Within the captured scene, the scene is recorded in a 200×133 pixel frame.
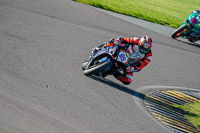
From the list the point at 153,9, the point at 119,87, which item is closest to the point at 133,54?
the point at 119,87

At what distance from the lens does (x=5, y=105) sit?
233 inches

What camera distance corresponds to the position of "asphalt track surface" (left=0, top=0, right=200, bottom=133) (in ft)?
20.2

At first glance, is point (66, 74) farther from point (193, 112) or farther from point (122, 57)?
point (193, 112)

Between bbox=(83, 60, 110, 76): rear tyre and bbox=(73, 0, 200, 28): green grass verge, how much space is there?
24.5 feet

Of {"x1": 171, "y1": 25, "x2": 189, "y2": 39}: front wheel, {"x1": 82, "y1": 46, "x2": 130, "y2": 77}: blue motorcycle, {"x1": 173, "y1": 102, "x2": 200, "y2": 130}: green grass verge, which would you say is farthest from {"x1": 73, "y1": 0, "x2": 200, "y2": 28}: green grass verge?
{"x1": 173, "y1": 102, "x2": 200, "y2": 130}: green grass verge

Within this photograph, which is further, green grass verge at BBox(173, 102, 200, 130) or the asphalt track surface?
green grass verge at BBox(173, 102, 200, 130)

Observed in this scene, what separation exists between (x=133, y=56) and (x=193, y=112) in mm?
2320

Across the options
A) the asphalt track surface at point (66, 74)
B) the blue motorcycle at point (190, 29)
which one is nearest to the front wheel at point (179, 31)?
the blue motorcycle at point (190, 29)

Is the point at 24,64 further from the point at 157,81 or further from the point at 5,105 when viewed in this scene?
the point at 157,81

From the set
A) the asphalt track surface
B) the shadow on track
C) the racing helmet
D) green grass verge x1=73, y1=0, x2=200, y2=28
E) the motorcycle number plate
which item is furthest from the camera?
green grass verge x1=73, y1=0, x2=200, y2=28

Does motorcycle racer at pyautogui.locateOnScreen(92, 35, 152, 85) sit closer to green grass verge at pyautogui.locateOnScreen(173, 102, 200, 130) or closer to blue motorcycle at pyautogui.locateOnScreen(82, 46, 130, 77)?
blue motorcycle at pyautogui.locateOnScreen(82, 46, 130, 77)

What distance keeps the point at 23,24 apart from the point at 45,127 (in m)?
5.60

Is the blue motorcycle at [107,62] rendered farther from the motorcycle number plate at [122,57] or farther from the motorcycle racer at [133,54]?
the motorcycle racer at [133,54]

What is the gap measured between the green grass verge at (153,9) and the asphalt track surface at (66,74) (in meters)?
2.28
